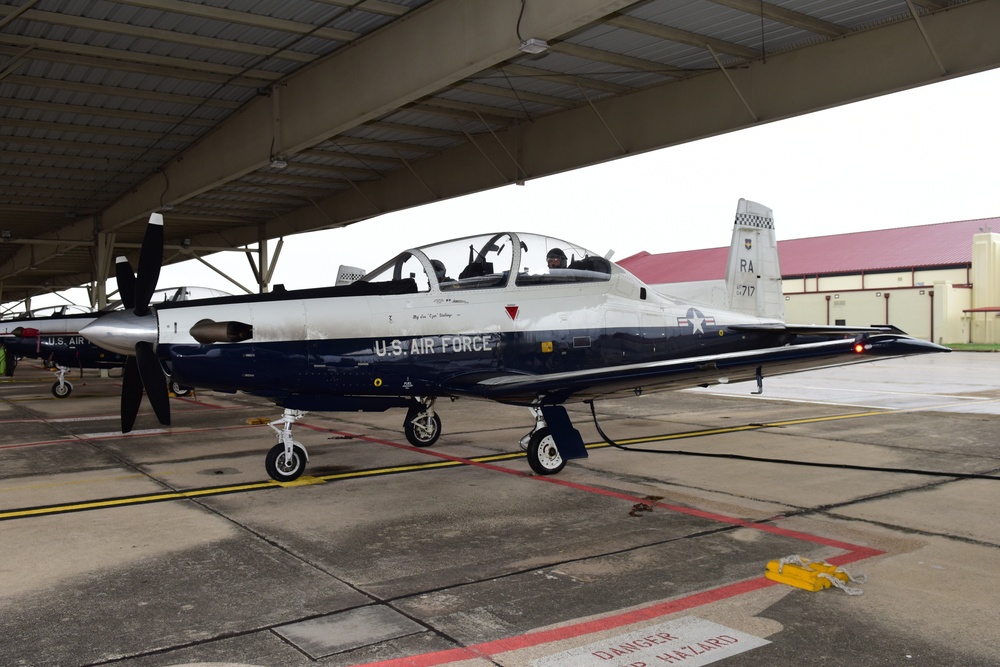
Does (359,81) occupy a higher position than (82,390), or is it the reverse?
(359,81)

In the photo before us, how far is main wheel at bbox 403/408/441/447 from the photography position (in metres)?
9.24

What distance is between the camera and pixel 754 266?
12289 mm

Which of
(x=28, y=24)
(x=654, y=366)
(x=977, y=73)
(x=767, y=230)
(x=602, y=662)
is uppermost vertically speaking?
(x=28, y=24)

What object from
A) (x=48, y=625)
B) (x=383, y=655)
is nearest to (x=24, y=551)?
(x=48, y=625)

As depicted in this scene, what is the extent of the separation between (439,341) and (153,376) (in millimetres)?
2585

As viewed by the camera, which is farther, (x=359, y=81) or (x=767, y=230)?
(x=767, y=230)

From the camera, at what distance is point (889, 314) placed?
136 feet

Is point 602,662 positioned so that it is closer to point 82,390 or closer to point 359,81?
point 359,81

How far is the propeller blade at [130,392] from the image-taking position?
7.40 meters

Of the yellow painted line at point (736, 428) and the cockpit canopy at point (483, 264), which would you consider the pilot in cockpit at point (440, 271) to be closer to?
the cockpit canopy at point (483, 264)

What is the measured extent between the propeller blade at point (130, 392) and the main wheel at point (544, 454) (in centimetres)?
391

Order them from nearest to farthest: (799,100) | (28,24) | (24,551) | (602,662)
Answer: (602,662) < (24,551) < (28,24) < (799,100)

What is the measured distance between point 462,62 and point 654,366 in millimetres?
4791

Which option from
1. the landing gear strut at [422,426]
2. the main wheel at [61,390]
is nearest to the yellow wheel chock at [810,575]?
the landing gear strut at [422,426]
